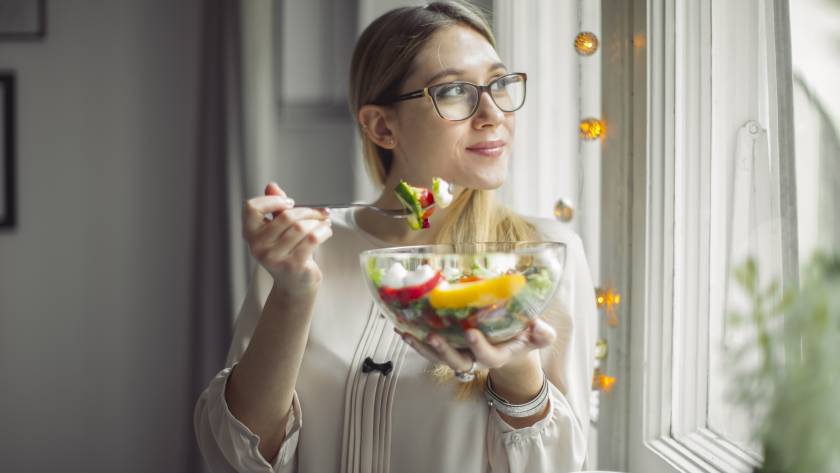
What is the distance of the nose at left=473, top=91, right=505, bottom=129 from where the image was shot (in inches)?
41.4

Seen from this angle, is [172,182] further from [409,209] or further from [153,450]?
[409,209]

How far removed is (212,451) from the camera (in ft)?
3.76

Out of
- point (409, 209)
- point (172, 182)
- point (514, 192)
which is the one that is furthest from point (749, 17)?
point (172, 182)

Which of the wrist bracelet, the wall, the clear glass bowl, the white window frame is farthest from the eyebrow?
the wall

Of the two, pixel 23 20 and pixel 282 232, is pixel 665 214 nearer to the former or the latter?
pixel 282 232

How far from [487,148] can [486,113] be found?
0.06 metres

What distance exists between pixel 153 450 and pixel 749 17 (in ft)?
8.88

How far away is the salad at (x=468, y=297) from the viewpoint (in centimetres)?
68

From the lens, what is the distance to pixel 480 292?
2.20 ft

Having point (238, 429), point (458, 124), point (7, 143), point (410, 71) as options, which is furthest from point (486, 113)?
point (7, 143)

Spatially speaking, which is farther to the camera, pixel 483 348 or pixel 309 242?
pixel 309 242

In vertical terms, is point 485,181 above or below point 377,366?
above

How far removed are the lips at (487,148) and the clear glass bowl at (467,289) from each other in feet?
1.17

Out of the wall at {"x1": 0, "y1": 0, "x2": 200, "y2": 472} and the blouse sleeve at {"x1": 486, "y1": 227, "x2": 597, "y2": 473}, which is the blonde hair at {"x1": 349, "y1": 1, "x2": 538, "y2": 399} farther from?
the wall at {"x1": 0, "y1": 0, "x2": 200, "y2": 472}
